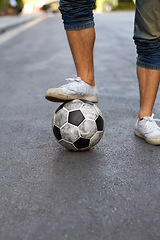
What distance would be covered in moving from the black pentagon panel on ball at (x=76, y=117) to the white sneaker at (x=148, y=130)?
0.56 m

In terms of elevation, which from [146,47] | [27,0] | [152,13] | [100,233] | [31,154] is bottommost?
[27,0]

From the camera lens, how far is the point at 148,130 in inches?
106

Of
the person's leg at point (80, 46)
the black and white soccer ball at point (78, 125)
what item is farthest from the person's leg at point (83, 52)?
the black and white soccer ball at point (78, 125)

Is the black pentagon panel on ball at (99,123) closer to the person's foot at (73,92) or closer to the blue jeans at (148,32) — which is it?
the person's foot at (73,92)

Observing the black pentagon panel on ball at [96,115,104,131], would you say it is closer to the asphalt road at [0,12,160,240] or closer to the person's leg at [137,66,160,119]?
the asphalt road at [0,12,160,240]

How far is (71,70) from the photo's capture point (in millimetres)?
5941

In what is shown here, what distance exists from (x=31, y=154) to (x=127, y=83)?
8.79ft

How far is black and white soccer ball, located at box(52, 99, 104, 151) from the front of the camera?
8.02 ft

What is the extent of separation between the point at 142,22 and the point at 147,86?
488 millimetres

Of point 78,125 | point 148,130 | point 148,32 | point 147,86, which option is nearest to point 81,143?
point 78,125

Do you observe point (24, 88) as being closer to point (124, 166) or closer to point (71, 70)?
point (71, 70)

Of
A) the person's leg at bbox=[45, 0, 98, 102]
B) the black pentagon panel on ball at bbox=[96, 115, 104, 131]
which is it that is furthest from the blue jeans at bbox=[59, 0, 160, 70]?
the black pentagon panel on ball at bbox=[96, 115, 104, 131]

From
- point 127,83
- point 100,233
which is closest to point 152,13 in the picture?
point 100,233

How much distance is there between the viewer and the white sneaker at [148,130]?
104 inches
